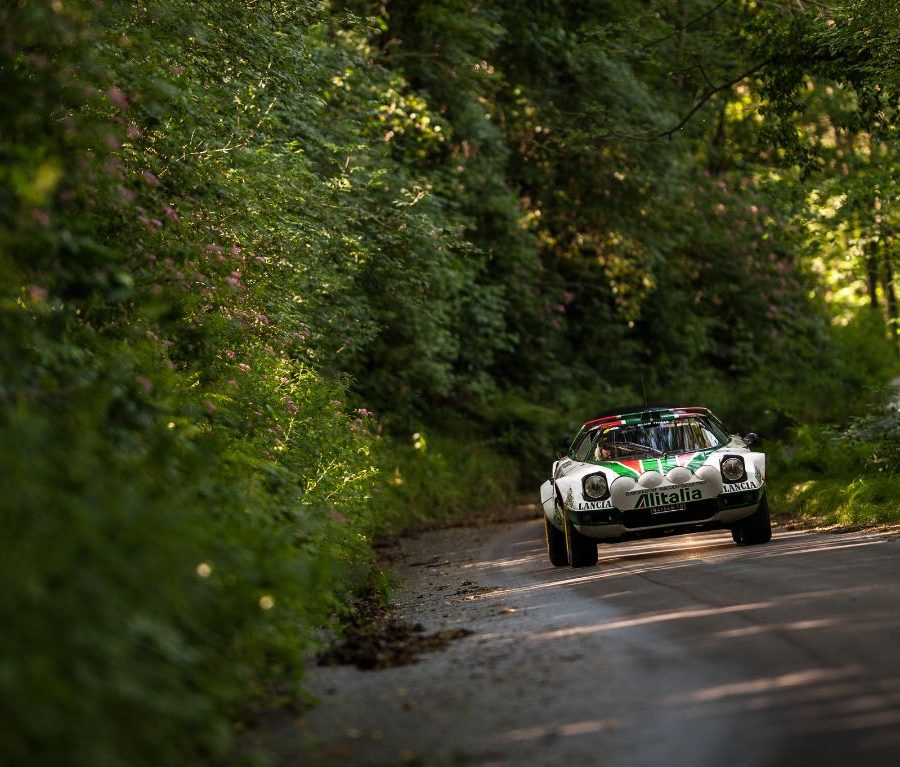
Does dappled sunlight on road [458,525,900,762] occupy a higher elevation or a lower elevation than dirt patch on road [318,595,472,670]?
lower

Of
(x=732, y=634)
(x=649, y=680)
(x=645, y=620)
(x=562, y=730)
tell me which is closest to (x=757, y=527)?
(x=645, y=620)

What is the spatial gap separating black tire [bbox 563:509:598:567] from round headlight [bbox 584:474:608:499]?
14.4 inches

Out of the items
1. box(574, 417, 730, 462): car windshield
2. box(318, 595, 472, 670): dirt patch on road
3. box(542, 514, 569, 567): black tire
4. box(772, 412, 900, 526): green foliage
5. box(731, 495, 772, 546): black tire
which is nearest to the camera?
box(318, 595, 472, 670): dirt patch on road

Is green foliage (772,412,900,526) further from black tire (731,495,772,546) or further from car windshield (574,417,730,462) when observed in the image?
car windshield (574,417,730,462)

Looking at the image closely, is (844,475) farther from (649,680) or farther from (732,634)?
(649,680)

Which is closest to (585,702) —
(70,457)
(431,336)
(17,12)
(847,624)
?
(847,624)

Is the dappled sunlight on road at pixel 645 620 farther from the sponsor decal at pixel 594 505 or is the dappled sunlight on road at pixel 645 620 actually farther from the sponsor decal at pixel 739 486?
the sponsor decal at pixel 739 486

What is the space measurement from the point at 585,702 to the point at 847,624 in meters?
2.28

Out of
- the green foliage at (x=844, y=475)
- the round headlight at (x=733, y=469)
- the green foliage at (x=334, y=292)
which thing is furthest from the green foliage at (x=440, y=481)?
the round headlight at (x=733, y=469)

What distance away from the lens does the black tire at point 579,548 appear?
1540cm

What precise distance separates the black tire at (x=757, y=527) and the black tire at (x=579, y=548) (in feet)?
5.18

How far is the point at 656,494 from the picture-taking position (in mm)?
15141

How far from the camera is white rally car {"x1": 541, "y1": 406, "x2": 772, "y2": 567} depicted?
15.1 m

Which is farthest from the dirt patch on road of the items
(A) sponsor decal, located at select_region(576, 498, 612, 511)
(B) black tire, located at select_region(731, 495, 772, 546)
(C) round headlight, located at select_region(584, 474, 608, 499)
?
(B) black tire, located at select_region(731, 495, 772, 546)
